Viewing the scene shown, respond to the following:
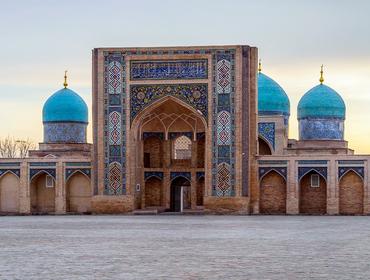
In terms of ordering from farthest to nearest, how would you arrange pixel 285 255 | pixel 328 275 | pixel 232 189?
1. pixel 232 189
2. pixel 285 255
3. pixel 328 275

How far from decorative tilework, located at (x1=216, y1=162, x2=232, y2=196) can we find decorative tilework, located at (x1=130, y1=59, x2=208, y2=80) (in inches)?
125

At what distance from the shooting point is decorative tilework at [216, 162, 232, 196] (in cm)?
3170

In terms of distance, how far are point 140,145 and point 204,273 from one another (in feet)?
75.3

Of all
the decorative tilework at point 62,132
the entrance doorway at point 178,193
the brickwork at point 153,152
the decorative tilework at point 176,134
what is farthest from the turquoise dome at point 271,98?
the decorative tilework at point 62,132

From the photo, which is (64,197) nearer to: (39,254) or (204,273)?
(39,254)

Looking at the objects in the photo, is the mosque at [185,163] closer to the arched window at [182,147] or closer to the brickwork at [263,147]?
the arched window at [182,147]

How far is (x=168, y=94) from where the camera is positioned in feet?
104

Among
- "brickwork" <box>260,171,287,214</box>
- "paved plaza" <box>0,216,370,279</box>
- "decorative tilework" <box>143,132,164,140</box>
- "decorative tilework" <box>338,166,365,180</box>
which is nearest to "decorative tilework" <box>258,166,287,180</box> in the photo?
"brickwork" <box>260,171,287,214</box>

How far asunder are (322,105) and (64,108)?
10.7 metres

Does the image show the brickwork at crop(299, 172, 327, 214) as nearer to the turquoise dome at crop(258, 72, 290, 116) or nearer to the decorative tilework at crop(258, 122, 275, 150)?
the decorative tilework at crop(258, 122, 275, 150)

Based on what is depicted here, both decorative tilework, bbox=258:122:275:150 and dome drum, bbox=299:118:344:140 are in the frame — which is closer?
decorative tilework, bbox=258:122:275:150

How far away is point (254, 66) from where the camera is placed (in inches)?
1252

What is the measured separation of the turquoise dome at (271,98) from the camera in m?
38.6

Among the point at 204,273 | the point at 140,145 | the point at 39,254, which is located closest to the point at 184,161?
the point at 140,145
